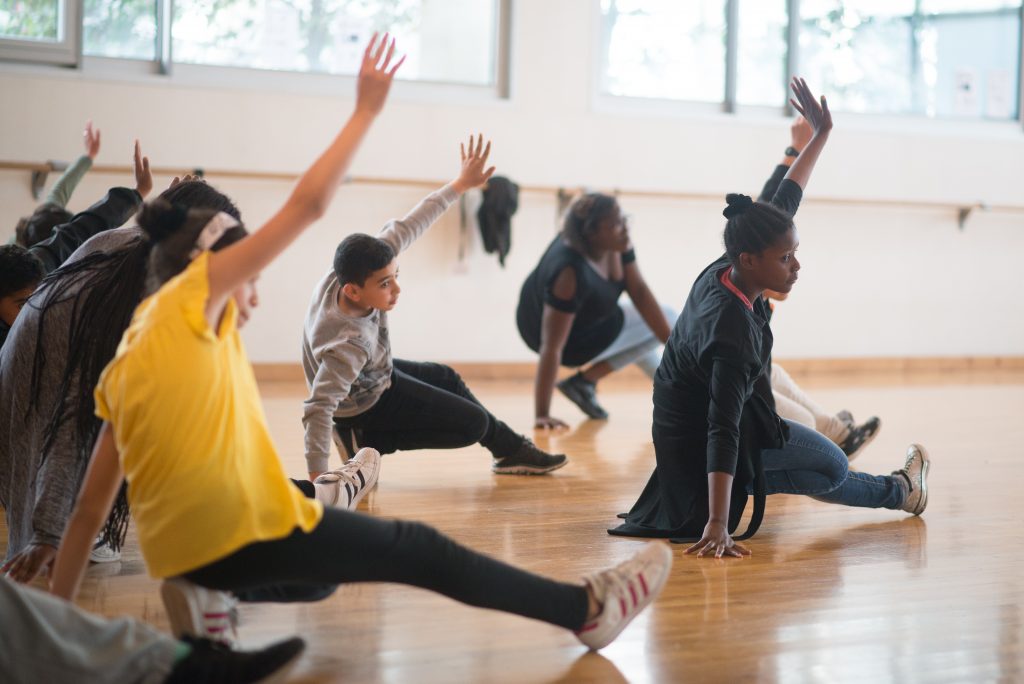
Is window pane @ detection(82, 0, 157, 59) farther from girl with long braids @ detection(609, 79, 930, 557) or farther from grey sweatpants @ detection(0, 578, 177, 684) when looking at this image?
grey sweatpants @ detection(0, 578, 177, 684)

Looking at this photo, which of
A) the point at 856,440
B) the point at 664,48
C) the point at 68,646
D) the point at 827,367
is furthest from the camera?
the point at 827,367

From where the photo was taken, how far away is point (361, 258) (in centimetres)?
265

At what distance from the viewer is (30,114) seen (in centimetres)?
484

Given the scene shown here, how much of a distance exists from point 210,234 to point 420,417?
153 cm

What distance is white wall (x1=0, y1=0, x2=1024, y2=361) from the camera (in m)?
5.06

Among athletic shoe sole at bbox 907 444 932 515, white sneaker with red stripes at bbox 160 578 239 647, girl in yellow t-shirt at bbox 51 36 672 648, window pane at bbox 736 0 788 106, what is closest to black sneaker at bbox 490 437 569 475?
athletic shoe sole at bbox 907 444 932 515

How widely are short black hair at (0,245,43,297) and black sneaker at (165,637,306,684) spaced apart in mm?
1204

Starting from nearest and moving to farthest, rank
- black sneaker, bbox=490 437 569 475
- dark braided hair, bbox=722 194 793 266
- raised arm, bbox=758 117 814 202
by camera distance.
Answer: dark braided hair, bbox=722 194 793 266 → raised arm, bbox=758 117 814 202 → black sneaker, bbox=490 437 569 475

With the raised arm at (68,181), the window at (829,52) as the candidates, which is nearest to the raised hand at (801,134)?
the raised arm at (68,181)

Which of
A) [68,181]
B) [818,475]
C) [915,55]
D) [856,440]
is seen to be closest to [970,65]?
[915,55]

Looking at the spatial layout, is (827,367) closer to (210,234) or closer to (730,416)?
(730,416)

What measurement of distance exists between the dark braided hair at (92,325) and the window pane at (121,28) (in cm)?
341

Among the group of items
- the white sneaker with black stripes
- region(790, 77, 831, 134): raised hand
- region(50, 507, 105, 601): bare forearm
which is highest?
region(790, 77, 831, 134): raised hand

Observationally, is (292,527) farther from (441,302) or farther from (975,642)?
(441,302)
